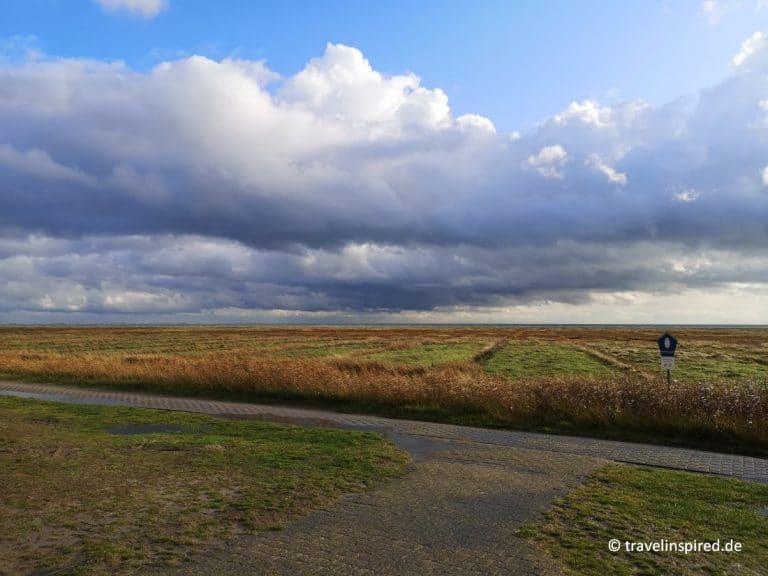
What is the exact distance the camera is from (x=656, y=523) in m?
6.77

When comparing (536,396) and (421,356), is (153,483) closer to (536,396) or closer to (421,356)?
(536,396)

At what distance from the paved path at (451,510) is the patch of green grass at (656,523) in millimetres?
386

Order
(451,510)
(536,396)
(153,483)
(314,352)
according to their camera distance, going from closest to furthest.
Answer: (451,510)
(153,483)
(536,396)
(314,352)

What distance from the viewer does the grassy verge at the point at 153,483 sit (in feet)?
19.2

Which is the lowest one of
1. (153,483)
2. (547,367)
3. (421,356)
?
(421,356)

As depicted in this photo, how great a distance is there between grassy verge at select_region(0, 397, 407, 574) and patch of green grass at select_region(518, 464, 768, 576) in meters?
3.30

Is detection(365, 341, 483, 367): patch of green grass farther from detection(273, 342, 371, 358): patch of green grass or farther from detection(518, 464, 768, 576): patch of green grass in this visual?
detection(518, 464, 768, 576): patch of green grass

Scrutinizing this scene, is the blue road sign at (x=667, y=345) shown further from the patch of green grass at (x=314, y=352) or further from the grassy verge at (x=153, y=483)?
the patch of green grass at (x=314, y=352)

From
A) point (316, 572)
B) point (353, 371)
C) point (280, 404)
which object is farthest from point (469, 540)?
point (353, 371)

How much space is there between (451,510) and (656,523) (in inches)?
105

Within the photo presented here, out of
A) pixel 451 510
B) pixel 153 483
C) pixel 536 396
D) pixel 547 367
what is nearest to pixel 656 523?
pixel 451 510

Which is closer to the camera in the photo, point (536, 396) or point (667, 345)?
point (667, 345)

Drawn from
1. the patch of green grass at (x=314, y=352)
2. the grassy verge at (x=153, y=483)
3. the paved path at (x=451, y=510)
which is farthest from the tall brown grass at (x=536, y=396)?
the patch of green grass at (x=314, y=352)

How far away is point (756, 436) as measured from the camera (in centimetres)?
1206
